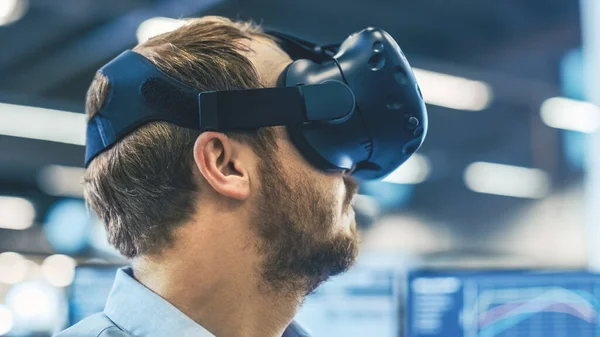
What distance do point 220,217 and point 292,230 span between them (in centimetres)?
11

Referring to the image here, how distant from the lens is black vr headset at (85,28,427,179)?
1092 millimetres

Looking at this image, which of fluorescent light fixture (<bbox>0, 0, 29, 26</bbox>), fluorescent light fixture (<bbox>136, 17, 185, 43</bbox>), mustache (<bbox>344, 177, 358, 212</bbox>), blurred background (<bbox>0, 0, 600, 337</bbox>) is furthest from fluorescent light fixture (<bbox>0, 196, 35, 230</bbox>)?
mustache (<bbox>344, 177, 358, 212</bbox>)

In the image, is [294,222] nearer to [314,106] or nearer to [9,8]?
[314,106]

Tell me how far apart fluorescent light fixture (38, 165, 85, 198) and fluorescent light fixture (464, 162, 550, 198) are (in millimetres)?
5312

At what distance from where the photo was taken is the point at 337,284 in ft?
7.37

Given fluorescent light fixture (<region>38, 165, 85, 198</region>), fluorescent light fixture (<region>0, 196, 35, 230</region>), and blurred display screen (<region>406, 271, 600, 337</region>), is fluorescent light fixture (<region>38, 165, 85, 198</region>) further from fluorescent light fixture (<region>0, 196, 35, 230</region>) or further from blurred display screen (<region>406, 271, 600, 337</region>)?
blurred display screen (<region>406, 271, 600, 337</region>)

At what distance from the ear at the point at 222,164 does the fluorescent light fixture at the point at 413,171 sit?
789cm

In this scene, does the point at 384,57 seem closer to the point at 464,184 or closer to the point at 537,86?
the point at 537,86

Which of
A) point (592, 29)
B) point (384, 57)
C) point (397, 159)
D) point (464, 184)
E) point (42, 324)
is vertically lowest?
point (42, 324)

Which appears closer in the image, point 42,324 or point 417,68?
point 42,324

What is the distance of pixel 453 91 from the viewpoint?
6.41 m

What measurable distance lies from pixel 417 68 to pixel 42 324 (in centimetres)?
335

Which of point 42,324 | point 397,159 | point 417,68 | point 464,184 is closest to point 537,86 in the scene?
point 417,68

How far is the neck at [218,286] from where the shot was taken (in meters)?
1.08
